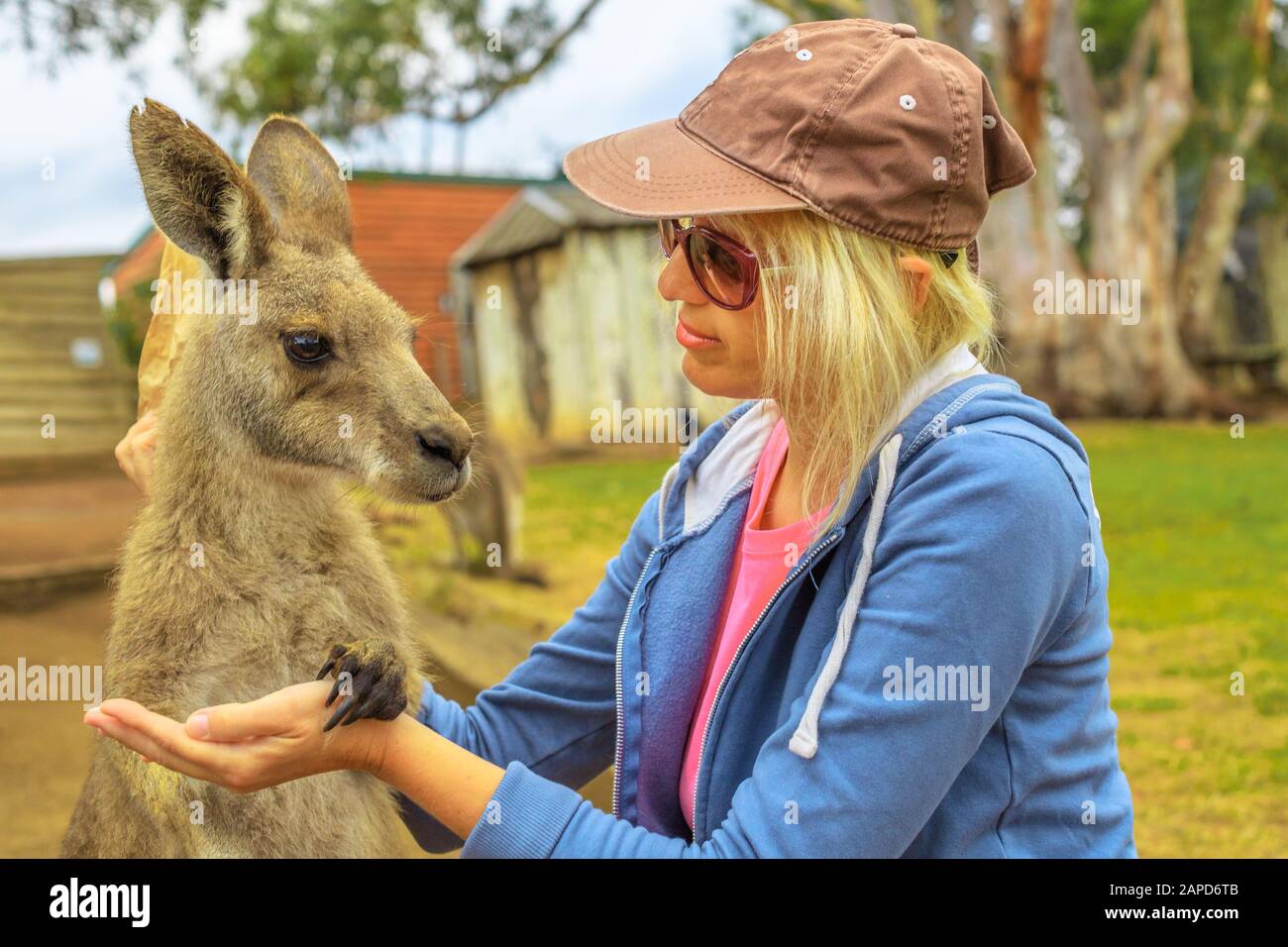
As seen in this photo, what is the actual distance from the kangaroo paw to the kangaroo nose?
309mm

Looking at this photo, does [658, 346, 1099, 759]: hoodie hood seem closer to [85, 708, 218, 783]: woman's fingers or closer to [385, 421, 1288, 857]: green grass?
[85, 708, 218, 783]: woman's fingers

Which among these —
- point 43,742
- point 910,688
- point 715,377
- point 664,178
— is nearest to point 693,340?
point 715,377

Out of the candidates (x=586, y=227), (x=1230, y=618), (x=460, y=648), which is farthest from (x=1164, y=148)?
(x=460, y=648)

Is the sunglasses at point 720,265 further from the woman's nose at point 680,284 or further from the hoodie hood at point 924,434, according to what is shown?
the hoodie hood at point 924,434

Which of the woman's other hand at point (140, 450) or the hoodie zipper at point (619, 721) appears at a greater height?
the woman's other hand at point (140, 450)

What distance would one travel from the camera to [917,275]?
1555 mm

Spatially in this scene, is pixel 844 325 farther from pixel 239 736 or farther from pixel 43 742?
pixel 43 742

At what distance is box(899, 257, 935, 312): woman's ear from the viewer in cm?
151

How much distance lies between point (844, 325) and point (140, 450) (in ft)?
3.74

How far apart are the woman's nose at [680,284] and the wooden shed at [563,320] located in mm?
7386

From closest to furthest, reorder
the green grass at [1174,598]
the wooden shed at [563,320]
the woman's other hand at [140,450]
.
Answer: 1. the woman's other hand at [140,450]
2. the green grass at [1174,598]
3. the wooden shed at [563,320]

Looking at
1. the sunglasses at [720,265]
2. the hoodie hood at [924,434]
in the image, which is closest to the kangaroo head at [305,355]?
the sunglasses at [720,265]

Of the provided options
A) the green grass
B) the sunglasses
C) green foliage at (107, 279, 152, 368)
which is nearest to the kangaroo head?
the sunglasses

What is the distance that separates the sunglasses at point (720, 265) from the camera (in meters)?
1.55
